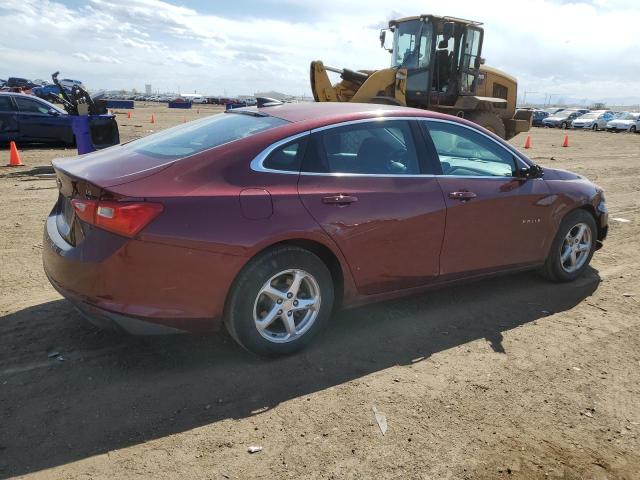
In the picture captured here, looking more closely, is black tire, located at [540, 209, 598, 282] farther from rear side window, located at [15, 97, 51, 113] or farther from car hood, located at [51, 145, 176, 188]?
rear side window, located at [15, 97, 51, 113]

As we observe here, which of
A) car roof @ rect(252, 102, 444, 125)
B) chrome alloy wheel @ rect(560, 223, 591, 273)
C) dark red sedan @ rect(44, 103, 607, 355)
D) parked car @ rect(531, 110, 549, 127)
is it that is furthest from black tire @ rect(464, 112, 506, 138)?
parked car @ rect(531, 110, 549, 127)

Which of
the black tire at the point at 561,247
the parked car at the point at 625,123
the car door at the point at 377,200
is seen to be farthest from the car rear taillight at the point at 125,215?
the parked car at the point at 625,123

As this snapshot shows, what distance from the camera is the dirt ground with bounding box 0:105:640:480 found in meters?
2.57

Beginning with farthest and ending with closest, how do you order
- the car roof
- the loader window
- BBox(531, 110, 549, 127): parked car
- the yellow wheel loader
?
1. BBox(531, 110, 549, 127): parked car
2. the loader window
3. the yellow wheel loader
4. the car roof

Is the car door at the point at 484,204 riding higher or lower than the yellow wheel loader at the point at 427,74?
lower

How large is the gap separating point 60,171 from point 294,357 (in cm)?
195

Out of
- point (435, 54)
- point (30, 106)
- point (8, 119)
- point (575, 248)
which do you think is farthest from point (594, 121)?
point (575, 248)

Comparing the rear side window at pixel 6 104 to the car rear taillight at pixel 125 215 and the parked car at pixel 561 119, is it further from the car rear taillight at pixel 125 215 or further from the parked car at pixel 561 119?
the parked car at pixel 561 119

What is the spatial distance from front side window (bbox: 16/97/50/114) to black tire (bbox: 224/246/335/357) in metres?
13.5

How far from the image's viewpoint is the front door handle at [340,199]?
3.42 metres

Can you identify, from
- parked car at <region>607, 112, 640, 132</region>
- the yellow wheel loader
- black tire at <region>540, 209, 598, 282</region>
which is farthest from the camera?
parked car at <region>607, 112, 640, 132</region>

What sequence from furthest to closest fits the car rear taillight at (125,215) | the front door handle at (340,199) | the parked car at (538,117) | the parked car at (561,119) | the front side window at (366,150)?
the parked car at (538,117) < the parked car at (561,119) < the front side window at (366,150) < the front door handle at (340,199) < the car rear taillight at (125,215)

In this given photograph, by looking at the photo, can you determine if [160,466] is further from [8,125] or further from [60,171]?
[8,125]

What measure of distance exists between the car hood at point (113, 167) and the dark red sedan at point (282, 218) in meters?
0.02
